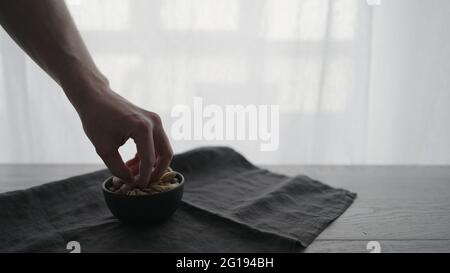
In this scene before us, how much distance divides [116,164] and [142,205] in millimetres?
73

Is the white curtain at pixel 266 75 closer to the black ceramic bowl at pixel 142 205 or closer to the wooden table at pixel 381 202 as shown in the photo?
the wooden table at pixel 381 202

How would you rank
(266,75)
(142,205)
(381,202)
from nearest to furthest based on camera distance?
(142,205) < (381,202) < (266,75)

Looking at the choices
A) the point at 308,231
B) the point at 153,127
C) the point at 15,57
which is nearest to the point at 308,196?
the point at 308,231

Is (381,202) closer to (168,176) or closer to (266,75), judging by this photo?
(168,176)

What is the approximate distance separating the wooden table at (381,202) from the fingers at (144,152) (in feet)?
0.84

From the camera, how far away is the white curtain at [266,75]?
116 cm

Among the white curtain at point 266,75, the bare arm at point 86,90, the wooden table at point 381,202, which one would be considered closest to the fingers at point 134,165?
the bare arm at point 86,90

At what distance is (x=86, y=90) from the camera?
56 cm

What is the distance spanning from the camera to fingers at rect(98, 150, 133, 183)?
0.55m

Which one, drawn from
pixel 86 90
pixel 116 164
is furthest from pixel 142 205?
pixel 86 90

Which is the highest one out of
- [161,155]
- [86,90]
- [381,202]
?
[86,90]

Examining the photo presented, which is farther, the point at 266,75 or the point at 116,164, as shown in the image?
the point at 266,75

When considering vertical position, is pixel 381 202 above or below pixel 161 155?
below

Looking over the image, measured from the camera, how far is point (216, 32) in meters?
1.17
